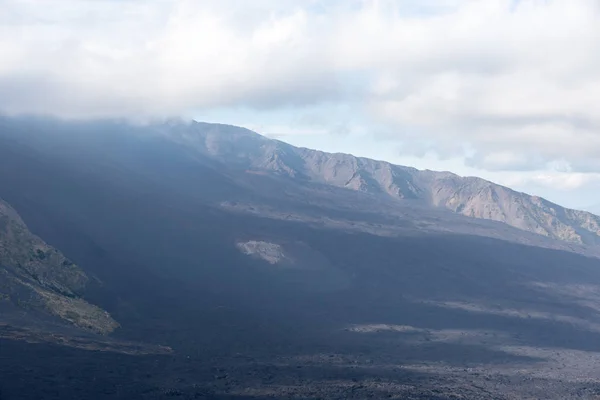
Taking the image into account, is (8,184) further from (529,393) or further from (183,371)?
(529,393)

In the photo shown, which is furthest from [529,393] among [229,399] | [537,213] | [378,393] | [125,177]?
[537,213]

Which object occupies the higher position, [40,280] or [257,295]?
[40,280]

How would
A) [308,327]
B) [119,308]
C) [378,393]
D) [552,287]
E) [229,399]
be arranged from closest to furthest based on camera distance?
[229,399]
[378,393]
[119,308]
[308,327]
[552,287]

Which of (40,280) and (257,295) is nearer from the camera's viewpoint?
(40,280)

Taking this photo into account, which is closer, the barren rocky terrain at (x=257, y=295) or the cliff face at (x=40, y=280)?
the barren rocky terrain at (x=257, y=295)

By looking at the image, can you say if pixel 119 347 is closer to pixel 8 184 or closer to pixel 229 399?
pixel 229 399

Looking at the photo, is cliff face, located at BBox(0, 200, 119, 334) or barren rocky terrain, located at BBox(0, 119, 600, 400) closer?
barren rocky terrain, located at BBox(0, 119, 600, 400)

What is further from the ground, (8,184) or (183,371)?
(8,184)

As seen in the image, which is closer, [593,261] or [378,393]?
[378,393]

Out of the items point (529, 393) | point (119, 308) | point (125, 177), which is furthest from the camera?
point (125, 177)

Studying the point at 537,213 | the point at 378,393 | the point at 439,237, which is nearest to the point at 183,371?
the point at 378,393
